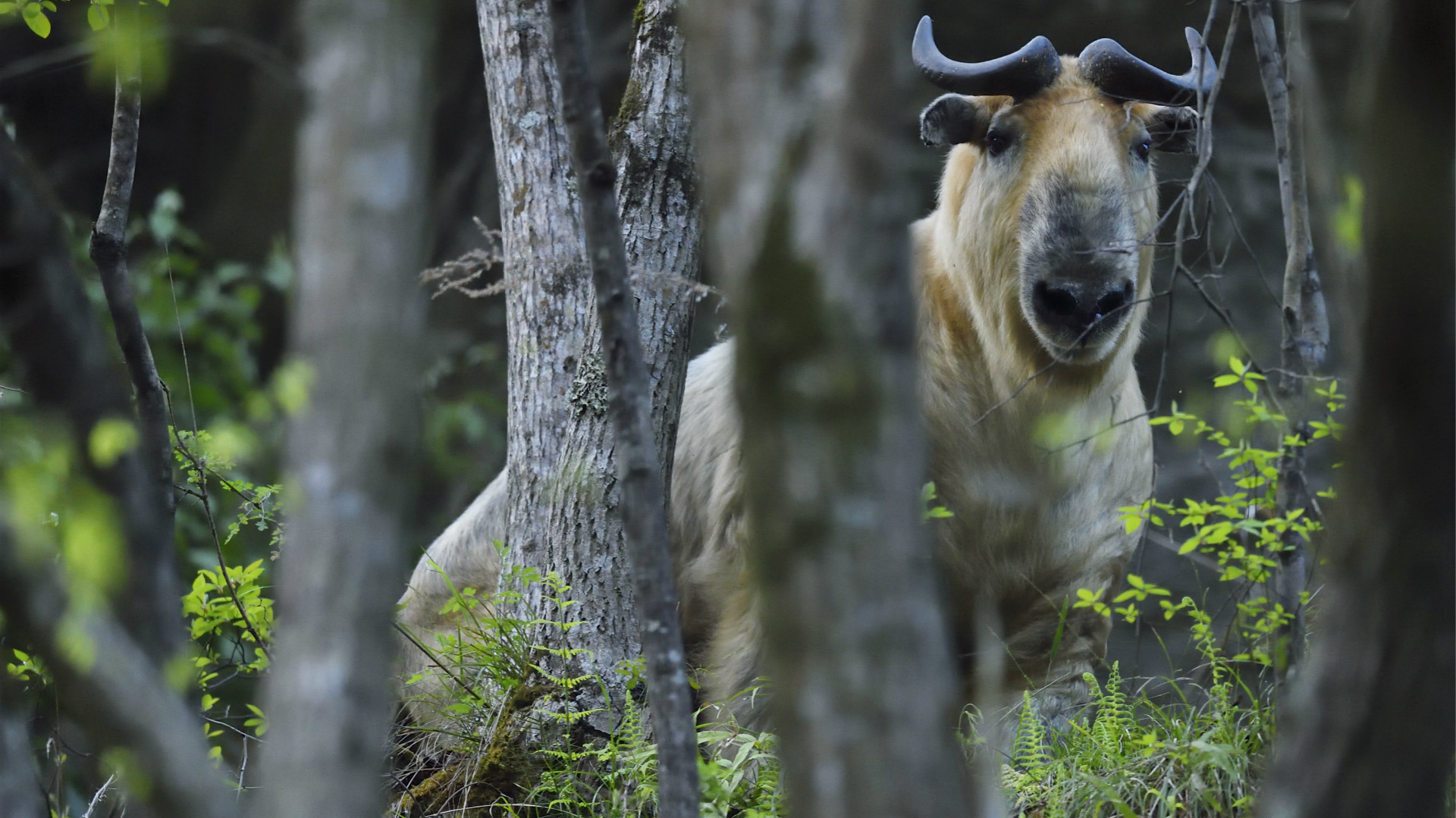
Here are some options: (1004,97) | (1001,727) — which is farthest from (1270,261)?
(1001,727)

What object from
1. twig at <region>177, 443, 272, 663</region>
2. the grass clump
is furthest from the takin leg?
the grass clump

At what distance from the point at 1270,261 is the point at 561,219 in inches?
260

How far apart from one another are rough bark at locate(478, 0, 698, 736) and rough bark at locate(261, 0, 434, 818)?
194 cm

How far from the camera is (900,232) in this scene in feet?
4.84

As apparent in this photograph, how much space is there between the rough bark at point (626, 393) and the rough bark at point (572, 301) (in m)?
1.45

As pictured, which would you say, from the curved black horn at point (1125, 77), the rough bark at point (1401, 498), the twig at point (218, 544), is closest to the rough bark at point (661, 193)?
the twig at point (218, 544)

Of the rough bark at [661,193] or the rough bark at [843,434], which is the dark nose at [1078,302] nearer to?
the rough bark at [661,193]

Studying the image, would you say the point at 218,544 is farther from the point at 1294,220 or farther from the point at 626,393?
the point at 1294,220

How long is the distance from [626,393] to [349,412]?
618 mm

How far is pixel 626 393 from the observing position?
2020 millimetres

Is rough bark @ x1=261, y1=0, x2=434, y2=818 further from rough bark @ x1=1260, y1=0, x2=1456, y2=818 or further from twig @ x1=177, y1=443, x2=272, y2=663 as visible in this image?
twig @ x1=177, y1=443, x2=272, y2=663

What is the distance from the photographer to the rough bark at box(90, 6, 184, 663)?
184 centimetres

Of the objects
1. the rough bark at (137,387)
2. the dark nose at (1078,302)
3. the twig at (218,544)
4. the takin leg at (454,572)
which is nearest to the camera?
the rough bark at (137,387)

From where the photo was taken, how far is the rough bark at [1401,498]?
5.35 feet
